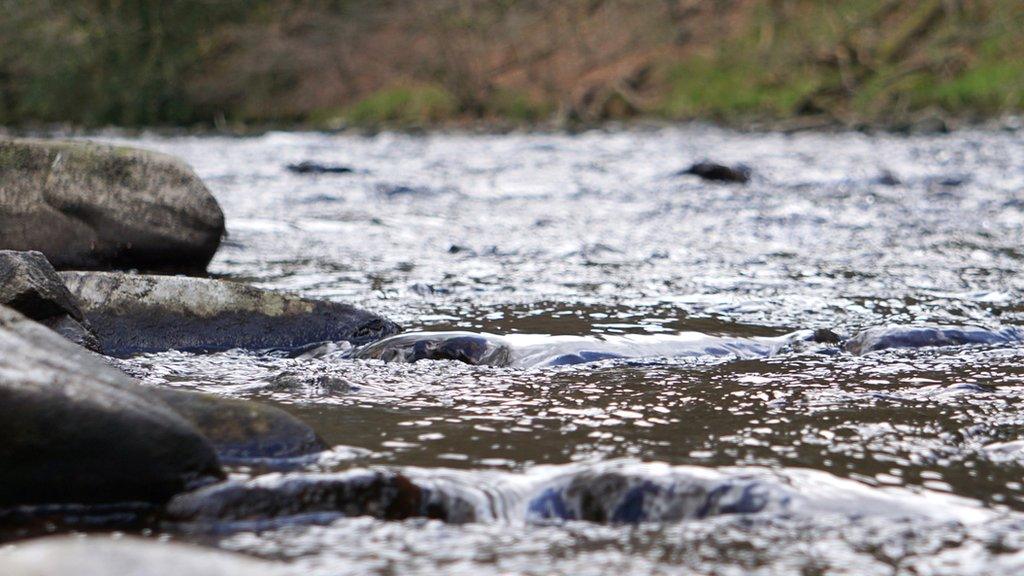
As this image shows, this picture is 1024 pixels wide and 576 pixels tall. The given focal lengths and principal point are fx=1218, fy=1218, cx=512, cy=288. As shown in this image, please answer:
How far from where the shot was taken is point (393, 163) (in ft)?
47.5

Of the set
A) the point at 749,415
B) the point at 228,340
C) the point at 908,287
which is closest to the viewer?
the point at 749,415

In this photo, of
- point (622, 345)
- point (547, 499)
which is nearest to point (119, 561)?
point (547, 499)

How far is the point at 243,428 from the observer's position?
262cm

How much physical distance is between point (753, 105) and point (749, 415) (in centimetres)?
2439

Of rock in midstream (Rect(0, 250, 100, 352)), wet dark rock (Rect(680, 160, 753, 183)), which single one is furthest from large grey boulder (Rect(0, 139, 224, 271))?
wet dark rock (Rect(680, 160, 753, 183))

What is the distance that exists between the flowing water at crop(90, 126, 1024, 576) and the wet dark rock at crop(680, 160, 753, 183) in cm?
261

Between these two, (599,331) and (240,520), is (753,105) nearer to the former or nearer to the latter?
(599,331)

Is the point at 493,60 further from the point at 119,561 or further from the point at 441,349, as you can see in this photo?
the point at 119,561

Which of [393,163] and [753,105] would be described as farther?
[753,105]

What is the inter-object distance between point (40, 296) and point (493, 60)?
98.8 feet

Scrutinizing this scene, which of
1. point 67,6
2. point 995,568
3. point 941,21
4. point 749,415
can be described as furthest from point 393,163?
point 67,6

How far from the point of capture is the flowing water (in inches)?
84.7

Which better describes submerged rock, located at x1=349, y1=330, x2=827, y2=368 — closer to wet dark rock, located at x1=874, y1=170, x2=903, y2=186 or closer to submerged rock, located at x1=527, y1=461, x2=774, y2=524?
submerged rock, located at x1=527, y1=461, x2=774, y2=524

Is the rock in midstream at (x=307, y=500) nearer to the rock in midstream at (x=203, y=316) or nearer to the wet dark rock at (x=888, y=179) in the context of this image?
the rock in midstream at (x=203, y=316)
